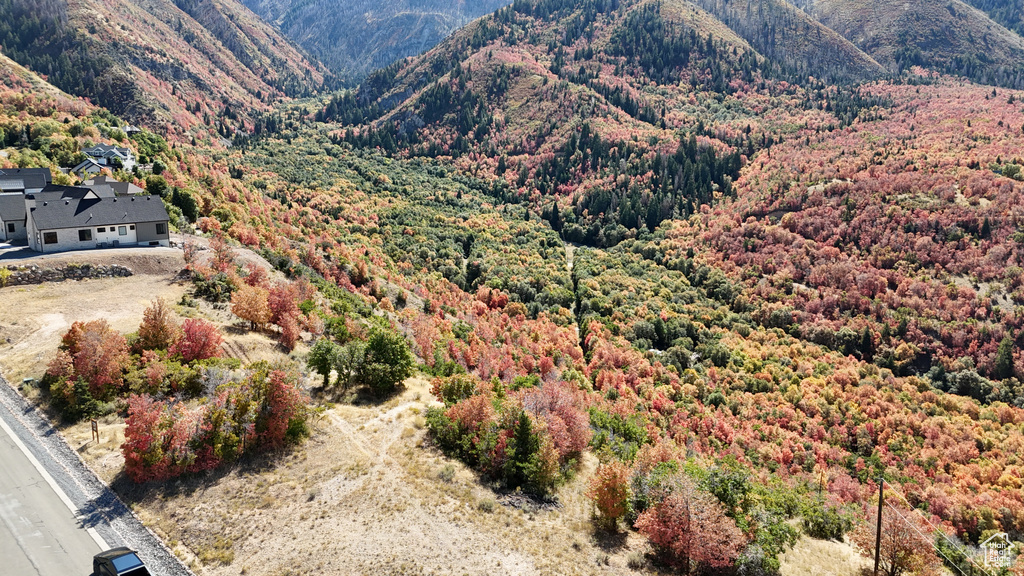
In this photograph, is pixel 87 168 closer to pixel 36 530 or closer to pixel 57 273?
pixel 57 273

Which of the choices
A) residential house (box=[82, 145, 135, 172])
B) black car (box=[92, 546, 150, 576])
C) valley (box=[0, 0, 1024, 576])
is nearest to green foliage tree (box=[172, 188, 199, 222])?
valley (box=[0, 0, 1024, 576])

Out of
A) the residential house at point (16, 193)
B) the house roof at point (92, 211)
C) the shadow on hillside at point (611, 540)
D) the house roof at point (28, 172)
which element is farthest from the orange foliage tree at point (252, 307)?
the house roof at point (28, 172)

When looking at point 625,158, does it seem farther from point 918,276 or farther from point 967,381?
point 967,381

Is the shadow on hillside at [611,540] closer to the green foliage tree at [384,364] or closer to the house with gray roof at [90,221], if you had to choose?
the green foliage tree at [384,364]

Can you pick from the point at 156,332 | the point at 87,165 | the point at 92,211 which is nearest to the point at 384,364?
the point at 156,332

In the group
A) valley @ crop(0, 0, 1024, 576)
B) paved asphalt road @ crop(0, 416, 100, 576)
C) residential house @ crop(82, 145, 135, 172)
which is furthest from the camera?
residential house @ crop(82, 145, 135, 172)

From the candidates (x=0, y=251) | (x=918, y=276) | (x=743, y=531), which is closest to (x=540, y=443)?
(x=743, y=531)

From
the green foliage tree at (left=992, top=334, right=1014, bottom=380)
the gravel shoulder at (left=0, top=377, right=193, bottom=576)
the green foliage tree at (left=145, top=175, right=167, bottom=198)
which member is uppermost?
the green foliage tree at (left=145, top=175, right=167, bottom=198)

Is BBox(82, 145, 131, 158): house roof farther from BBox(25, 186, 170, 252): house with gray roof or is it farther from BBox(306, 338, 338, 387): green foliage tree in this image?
BBox(306, 338, 338, 387): green foliage tree
